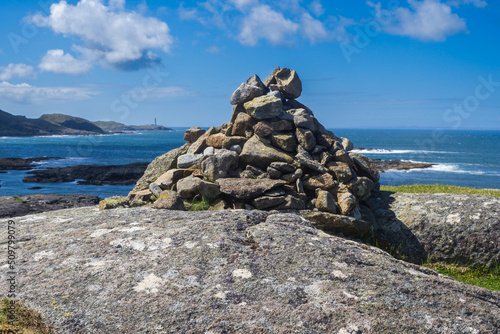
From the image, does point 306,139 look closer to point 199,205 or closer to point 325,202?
point 325,202

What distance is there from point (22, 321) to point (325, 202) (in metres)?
8.23

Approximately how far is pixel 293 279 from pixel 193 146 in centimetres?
981

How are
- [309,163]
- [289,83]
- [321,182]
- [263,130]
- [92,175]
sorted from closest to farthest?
1. [321,182]
2. [309,163]
3. [263,130]
4. [289,83]
5. [92,175]

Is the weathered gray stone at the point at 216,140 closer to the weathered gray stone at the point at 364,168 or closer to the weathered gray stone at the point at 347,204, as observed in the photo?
the weathered gray stone at the point at 347,204

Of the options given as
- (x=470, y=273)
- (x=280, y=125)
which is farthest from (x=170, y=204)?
(x=470, y=273)

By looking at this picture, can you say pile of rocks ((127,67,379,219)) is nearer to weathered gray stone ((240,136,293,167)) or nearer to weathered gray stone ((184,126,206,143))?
weathered gray stone ((240,136,293,167))

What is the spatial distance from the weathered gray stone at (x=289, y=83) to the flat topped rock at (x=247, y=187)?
5.43 metres

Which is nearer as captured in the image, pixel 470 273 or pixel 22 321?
pixel 22 321

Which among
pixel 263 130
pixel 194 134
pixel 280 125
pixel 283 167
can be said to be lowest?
pixel 283 167

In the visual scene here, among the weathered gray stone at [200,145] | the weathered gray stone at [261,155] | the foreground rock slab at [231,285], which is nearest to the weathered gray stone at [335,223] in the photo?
the weathered gray stone at [261,155]

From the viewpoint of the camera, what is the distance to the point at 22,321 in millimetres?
4762

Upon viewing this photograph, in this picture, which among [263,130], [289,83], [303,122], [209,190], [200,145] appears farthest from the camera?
[289,83]

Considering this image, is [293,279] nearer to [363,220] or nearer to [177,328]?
[177,328]

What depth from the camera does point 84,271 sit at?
5.76 metres
